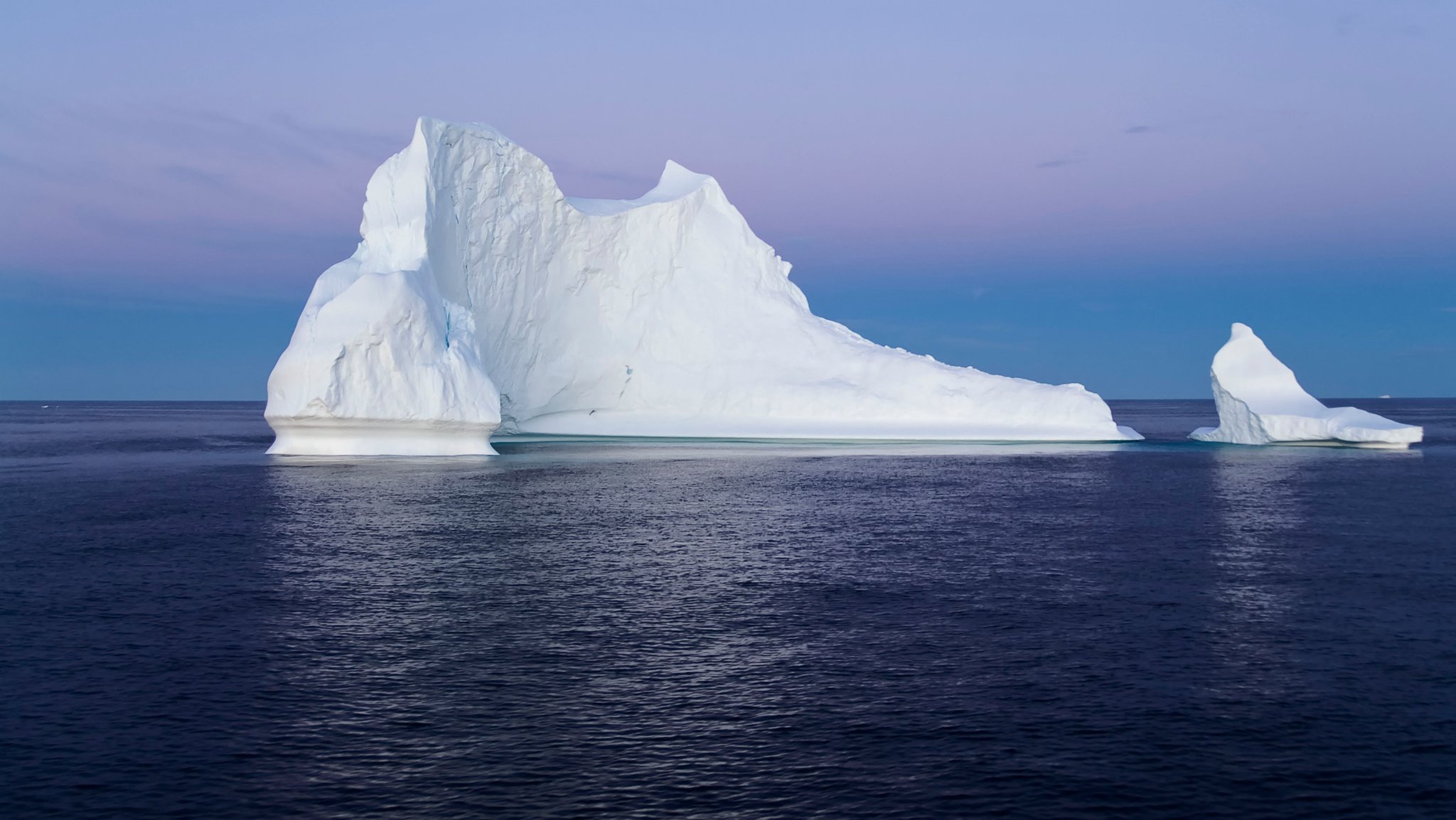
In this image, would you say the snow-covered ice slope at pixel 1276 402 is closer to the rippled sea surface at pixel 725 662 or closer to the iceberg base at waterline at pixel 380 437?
the rippled sea surface at pixel 725 662

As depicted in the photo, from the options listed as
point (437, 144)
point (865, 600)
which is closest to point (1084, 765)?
point (865, 600)

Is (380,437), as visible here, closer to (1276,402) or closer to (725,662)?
(725,662)

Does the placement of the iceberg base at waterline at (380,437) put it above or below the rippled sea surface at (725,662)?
above

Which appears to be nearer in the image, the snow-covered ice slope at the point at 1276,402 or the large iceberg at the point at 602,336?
the large iceberg at the point at 602,336

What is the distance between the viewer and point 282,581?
502 inches

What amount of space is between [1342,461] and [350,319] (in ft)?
94.1

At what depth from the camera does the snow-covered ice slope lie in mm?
36000

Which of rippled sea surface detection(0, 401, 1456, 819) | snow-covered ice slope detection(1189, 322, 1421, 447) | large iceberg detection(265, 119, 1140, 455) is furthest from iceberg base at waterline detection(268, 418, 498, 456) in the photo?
snow-covered ice slope detection(1189, 322, 1421, 447)

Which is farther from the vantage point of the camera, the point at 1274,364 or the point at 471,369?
the point at 1274,364

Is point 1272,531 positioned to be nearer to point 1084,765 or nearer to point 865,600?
point 865,600

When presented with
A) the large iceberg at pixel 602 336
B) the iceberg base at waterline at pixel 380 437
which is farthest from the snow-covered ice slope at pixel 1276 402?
the iceberg base at waterline at pixel 380 437

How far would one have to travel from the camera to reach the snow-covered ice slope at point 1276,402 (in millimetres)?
36000

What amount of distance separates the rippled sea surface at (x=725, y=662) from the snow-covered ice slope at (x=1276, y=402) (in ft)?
58.2

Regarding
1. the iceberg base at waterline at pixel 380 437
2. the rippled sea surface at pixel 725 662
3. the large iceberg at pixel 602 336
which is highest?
the large iceberg at pixel 602 336
